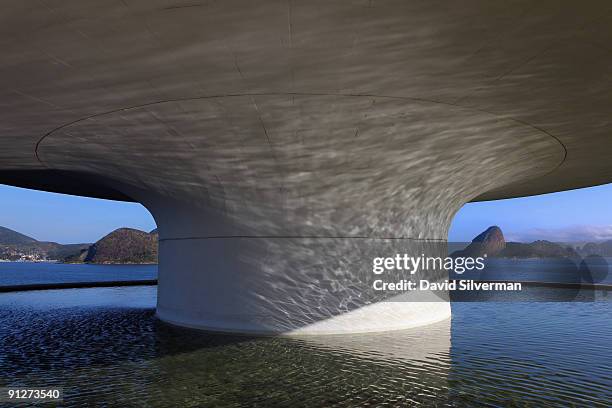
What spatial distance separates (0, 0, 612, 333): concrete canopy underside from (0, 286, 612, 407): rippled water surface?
1.68 meters

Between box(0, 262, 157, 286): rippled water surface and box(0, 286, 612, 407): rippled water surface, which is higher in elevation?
box(0, 286, 612, 407): rippled water surface

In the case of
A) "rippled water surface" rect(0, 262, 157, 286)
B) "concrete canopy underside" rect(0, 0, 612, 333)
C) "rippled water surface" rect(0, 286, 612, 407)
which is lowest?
"rippled water surface" rect(0, 262, 157, 286)

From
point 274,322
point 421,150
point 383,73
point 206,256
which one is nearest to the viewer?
point 383,73

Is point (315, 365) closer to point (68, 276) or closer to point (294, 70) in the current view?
point (294, 70)

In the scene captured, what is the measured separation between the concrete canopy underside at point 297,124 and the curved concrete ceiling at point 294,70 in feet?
0.11

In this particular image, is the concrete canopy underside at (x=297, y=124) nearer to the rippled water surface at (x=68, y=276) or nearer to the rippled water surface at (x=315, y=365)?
the rippled water surface at (x=315, y=365)

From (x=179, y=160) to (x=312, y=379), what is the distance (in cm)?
578

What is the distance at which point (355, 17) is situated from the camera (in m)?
5.28

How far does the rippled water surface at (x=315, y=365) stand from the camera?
677 centimetres

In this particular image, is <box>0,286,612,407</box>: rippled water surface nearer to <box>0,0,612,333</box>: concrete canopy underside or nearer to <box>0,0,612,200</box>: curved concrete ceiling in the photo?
<box>0,0,612,333</box>: concrete canopy underside

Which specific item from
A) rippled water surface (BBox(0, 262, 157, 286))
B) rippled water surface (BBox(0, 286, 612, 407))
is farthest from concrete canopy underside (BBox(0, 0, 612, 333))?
rippled water surface (BBox(0, 262, 157, 286))

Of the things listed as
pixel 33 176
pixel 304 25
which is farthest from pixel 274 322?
pixel 33 176

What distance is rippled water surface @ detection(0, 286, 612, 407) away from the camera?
677 cm

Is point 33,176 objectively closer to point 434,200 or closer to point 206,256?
point 206,256
